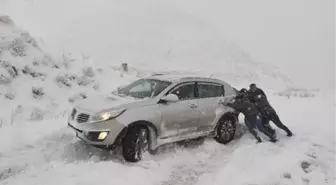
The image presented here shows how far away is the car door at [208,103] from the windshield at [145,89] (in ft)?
3.35

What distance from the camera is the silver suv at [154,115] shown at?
22.3ft

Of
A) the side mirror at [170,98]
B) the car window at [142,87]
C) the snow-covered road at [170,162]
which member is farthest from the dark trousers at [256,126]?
the car window at [142,87]

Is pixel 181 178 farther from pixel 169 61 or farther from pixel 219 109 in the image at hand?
pixel 169 61

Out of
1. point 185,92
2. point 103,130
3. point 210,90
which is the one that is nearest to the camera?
point 103,130

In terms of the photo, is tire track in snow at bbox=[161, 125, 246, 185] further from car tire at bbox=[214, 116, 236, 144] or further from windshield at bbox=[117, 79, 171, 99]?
windshield at bbox=[117, 79, 171, 99]

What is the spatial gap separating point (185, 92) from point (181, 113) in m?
0.63

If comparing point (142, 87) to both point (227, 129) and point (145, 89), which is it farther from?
point (227, 129)

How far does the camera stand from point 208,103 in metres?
8.54

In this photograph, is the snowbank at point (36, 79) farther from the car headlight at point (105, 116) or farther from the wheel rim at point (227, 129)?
the wheel rim at point (227, 129)

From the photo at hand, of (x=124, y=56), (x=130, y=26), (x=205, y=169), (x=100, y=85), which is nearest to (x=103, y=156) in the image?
(x=205, y=169)

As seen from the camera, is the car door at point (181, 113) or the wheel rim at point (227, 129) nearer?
the car door at point (181, 113)

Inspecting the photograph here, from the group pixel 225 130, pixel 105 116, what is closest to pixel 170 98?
pixel 105 116

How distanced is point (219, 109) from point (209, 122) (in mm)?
498

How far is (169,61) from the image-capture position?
27.9 meters
